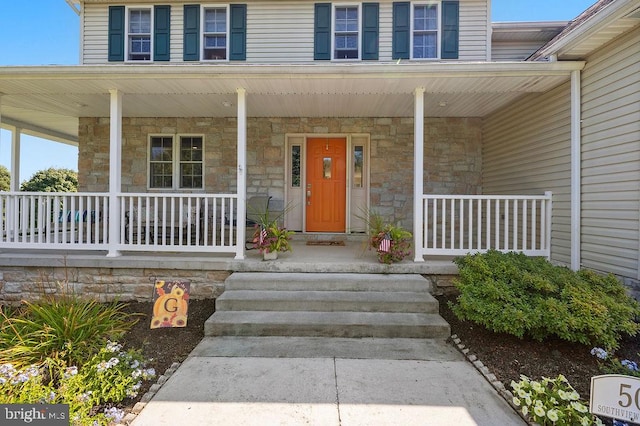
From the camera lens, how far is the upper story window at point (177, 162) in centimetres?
655

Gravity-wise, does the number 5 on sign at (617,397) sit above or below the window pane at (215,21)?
below

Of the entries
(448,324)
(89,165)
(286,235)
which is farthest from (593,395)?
(89,165)

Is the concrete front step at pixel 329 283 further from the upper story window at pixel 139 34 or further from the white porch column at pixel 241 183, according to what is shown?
the upper story window at pixel 139 34

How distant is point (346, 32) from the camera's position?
254 inches

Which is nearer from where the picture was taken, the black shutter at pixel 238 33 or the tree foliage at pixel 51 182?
the black shutter at pixel 238 33

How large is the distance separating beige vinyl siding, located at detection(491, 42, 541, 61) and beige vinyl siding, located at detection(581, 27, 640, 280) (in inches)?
131

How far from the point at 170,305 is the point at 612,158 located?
505 cm

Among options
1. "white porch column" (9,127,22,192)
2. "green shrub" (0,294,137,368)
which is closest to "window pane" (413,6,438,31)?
"green shrub" (0,294,137,368)

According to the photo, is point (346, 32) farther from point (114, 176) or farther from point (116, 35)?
point (114, 176)

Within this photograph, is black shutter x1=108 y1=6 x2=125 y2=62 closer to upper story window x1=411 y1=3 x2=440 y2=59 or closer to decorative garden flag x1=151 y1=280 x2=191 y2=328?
decorative garden flag x1=151 y1=280 x2=191 y2=328

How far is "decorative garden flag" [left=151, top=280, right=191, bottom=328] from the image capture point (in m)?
3.68

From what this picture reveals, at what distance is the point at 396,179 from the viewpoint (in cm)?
641

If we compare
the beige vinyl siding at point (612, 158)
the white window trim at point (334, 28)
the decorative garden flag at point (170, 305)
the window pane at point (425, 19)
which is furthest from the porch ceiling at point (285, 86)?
the decorative garden flag at point (170, 305)

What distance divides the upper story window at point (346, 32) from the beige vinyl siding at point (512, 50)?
114 inches
